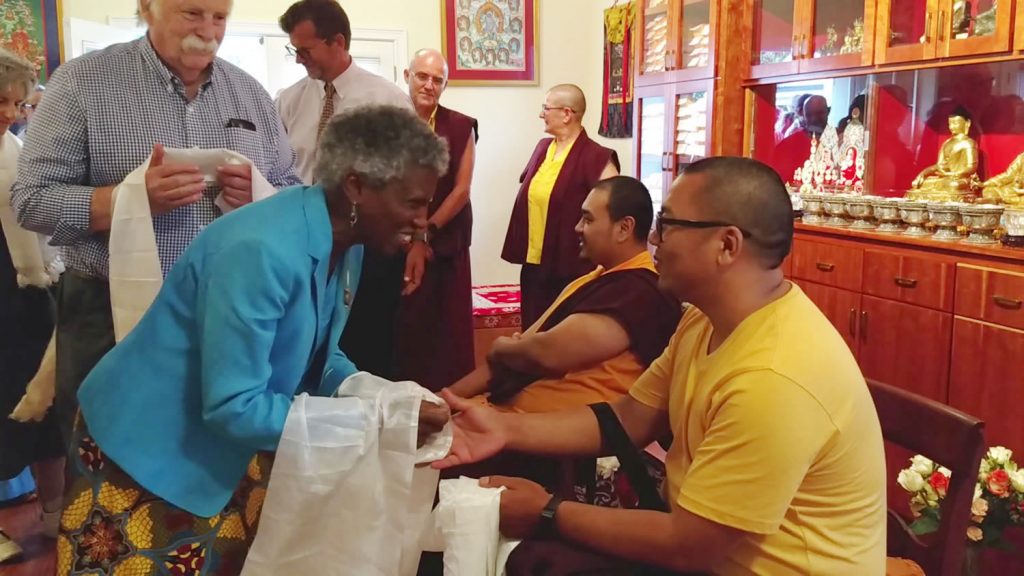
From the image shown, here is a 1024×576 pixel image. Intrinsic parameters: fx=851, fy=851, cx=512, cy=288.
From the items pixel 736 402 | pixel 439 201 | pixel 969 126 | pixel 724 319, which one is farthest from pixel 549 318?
pixel 969 126

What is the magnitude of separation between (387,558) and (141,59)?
3.62ft

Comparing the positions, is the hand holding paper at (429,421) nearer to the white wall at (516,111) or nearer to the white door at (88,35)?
the white door at (88,35)

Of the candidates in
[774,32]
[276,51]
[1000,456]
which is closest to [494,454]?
[1000,456]

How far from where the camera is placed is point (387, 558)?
1359 mm

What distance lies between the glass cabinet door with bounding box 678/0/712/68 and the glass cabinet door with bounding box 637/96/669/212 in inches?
11.6

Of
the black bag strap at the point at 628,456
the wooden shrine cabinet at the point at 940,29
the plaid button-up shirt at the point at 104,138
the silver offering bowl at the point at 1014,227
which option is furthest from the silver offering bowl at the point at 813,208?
the plaid button-up shirt at the point at 104,138

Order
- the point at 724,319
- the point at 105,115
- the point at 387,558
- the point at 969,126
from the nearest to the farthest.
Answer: the point at 724,319
the point at 387,558
the point at 105,115
the point at 969,126

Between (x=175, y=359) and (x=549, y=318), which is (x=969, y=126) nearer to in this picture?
(x=549, y=318)

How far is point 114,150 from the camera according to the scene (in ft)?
5.44

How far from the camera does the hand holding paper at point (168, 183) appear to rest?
1.57 metres

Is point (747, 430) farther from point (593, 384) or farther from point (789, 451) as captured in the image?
point (593, 384)

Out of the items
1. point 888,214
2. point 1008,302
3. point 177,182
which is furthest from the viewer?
point 888,214

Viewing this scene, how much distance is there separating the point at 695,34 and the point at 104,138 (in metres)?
3.07

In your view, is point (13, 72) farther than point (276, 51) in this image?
No
